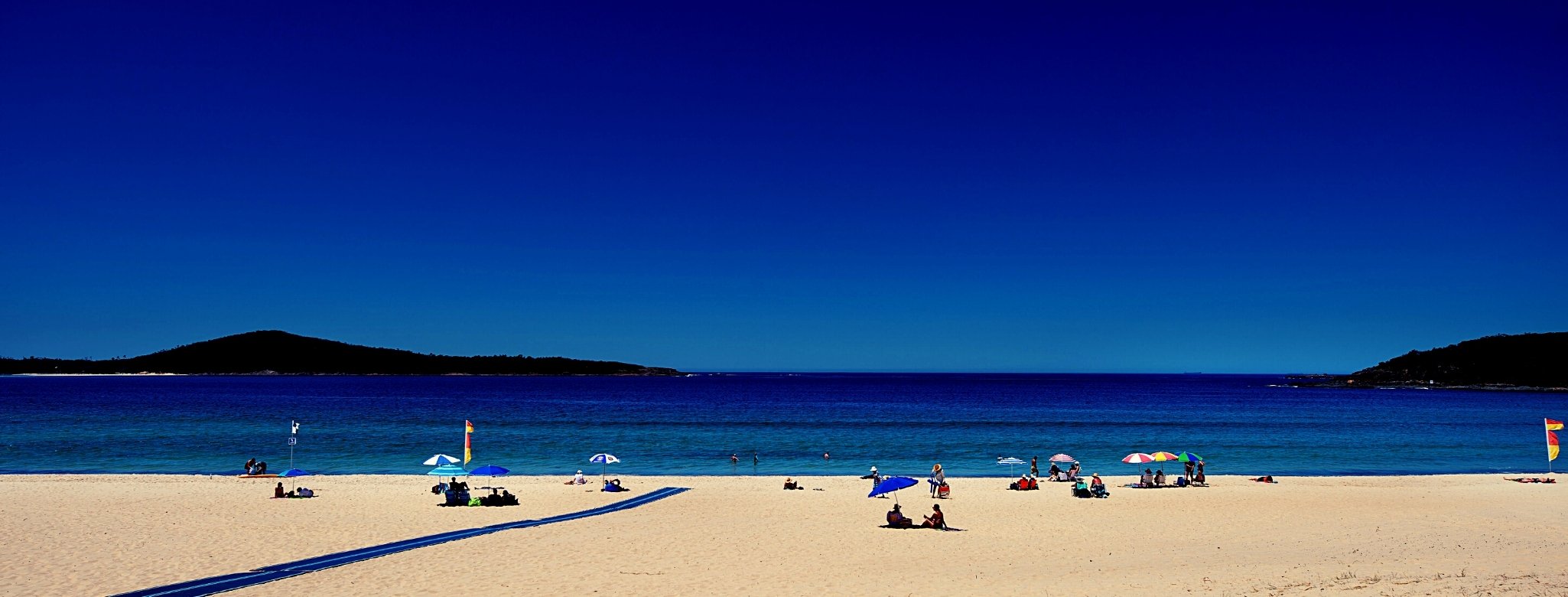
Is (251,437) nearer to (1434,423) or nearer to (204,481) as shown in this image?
(204,481)

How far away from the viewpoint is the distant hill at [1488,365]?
143875 mm

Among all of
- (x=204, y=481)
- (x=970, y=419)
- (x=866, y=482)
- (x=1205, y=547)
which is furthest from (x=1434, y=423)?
(x=204, y=481)

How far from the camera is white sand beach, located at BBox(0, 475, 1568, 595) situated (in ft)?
43.7

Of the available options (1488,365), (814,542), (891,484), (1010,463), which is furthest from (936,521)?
(1488,365)

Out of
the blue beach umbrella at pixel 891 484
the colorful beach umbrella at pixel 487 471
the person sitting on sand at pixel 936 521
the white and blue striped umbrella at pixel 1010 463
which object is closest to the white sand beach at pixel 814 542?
the person sitting on sand at pixel 936 521

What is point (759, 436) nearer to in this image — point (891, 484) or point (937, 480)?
point (937, 480)

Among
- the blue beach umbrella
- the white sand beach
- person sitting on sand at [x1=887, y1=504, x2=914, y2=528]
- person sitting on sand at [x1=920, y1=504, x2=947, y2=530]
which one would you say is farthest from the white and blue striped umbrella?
person sitting on sand at [x1=887, y1=504, x2=914, y2=528]

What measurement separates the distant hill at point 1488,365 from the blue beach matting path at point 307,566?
170 metres

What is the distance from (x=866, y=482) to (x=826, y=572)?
17.1 meters

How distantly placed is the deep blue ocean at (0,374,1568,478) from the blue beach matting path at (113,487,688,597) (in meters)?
15.7

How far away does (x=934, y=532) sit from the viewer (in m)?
19.5

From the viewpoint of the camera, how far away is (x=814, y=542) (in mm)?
18078

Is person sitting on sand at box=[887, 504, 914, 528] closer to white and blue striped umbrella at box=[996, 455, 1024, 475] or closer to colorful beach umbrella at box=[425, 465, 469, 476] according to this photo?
white and blue striped umbrella at box=[996, 455, 1024, 475]

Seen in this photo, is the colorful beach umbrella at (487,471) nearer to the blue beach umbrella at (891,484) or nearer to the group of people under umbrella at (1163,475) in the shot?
the blue beach umbrella at (891,484)
